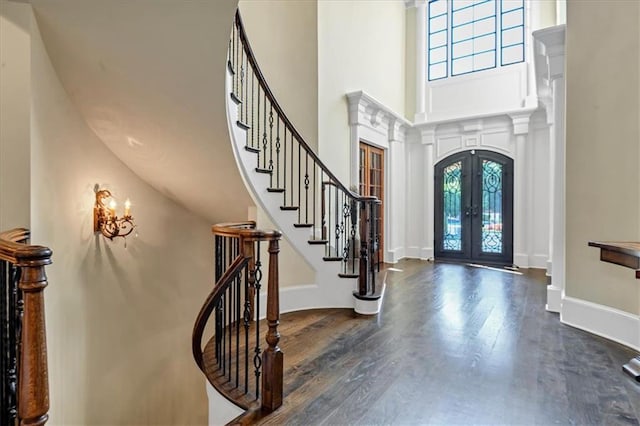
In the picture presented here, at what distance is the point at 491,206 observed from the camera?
6422mm

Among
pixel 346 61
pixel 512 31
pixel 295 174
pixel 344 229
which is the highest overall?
pixel 512 31

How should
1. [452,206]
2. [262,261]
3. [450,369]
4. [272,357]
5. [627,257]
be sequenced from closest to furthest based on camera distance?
[272,357]
[627,257]
[450,369]
[262,261]
[452,206]

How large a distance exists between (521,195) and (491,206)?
520 millimetres

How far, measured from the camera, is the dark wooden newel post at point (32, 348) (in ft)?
3.16

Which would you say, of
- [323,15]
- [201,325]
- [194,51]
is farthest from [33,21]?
[323,15]

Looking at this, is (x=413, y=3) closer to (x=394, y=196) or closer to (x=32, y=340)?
(x=394, y=196)

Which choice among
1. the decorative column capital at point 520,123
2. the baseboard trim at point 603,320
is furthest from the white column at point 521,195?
the baseboard trim at point 603,320

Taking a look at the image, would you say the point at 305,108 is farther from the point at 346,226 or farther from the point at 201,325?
the point at 201,325

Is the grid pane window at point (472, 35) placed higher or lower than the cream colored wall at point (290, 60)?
higher

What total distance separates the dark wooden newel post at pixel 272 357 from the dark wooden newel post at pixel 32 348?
107 centimetres

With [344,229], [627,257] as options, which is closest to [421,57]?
[344,229]

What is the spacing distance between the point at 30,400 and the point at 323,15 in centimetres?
477

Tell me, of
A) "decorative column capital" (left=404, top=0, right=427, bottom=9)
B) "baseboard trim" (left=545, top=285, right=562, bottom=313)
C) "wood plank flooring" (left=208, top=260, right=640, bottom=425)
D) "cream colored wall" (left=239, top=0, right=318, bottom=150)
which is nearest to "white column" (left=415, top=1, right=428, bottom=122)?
"decorative column capital" (left=404, top=0, right=427, bottom=9)

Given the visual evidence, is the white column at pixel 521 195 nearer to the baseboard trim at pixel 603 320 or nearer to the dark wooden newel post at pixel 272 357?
the baseboard trim at pixel 603 320
